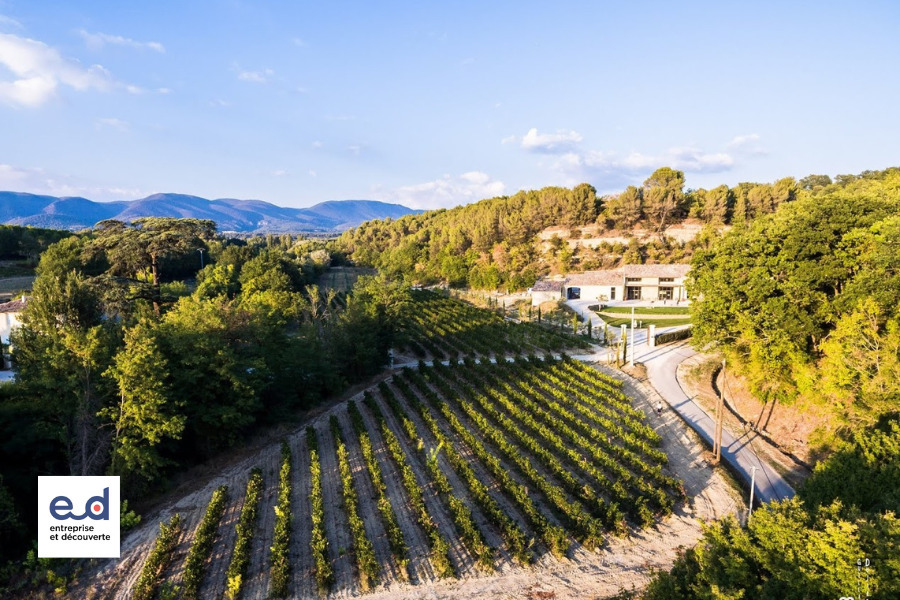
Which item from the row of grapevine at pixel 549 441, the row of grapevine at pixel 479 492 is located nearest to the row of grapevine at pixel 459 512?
the row of grapevine at pixel 479 492

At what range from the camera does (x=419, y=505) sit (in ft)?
53.3

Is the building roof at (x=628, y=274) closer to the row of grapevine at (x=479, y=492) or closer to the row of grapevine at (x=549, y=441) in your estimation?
the row of grapevine at (x=549, y=441)

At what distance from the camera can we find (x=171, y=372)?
19344 mm

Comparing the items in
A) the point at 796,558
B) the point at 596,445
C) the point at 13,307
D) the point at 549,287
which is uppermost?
the point at 549,287

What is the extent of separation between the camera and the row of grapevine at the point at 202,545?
12.8 metres

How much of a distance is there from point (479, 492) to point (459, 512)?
1645 mm

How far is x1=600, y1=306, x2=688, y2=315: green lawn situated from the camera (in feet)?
171

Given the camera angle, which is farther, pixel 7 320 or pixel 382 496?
pixel 7 320

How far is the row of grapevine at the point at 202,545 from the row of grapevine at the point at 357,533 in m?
4.50

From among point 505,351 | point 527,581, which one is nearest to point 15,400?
point 527,581

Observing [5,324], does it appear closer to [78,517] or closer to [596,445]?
[78,517]

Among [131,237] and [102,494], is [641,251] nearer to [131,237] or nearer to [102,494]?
[131,237]

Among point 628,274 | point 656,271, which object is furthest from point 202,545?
point 656,271

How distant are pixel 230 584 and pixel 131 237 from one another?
94.5 ft
